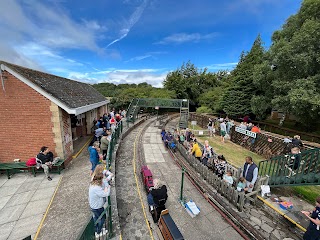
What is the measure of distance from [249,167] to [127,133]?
36.9 feet

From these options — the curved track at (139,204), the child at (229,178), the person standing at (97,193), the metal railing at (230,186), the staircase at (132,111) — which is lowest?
the curved track at (139,204)

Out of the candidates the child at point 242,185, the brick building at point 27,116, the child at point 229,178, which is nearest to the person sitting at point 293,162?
the child at point 242,185

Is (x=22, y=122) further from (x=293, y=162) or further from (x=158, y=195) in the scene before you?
(x=293, y=162)

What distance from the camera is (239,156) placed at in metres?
11.8

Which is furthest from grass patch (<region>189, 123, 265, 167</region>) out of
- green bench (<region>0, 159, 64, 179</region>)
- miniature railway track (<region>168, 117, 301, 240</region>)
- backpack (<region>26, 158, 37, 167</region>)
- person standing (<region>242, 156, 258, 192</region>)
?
backpack (<region>26, 158, 37, 167</region>)

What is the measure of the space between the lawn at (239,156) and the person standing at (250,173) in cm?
288

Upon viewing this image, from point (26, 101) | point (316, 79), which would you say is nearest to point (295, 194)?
point (316, 79)

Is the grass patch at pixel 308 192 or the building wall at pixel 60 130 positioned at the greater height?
the building wall at pixel 60 130

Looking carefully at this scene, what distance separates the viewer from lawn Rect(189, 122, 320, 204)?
24.0 ft

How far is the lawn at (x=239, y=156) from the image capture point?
7.32m

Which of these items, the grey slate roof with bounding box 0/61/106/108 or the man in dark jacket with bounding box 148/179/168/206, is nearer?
the man in dark jacket with bounding box 148/179/168/206

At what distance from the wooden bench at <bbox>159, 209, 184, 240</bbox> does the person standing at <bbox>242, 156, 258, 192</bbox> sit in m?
3.74

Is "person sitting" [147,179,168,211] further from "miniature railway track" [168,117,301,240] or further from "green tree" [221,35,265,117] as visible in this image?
"green tree" [221,35,265,117]

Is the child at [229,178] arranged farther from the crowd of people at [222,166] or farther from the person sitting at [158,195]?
the person sitting at [158,195]
